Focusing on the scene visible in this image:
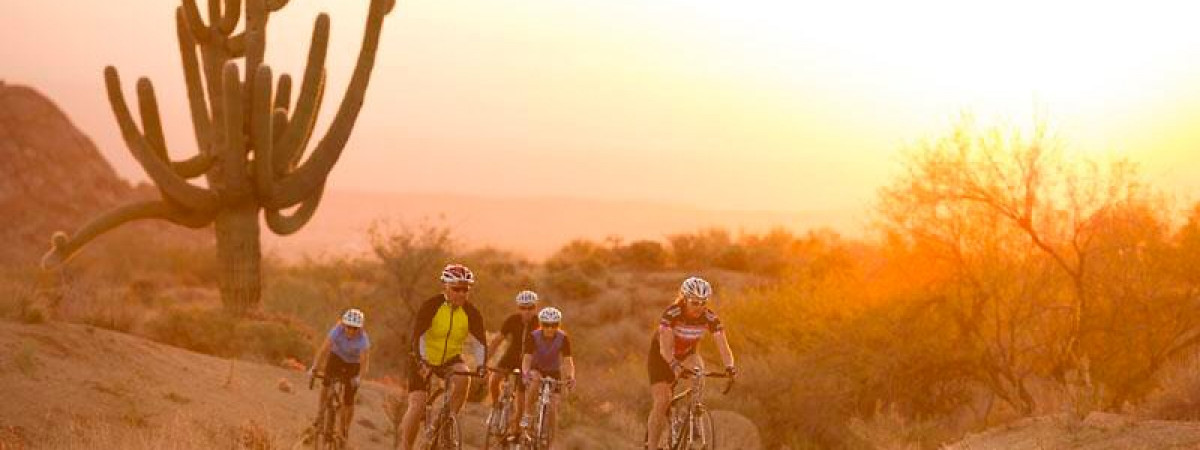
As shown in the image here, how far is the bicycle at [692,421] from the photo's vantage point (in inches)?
543

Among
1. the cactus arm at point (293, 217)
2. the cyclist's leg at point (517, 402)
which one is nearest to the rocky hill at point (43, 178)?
the cactus arm at point (293, 217)

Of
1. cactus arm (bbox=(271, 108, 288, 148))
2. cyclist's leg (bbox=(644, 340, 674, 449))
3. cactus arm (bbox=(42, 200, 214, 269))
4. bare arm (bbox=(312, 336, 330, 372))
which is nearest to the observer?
cyclist's leg (bbox=(644, 340, 674, 449))

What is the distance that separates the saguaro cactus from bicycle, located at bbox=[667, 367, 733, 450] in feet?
45.7

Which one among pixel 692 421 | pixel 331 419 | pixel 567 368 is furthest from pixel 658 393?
pixel 331 419

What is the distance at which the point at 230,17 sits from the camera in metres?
26.8

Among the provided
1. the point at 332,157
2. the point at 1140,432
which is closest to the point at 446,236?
the point at 332,157

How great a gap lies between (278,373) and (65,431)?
24.2 feet

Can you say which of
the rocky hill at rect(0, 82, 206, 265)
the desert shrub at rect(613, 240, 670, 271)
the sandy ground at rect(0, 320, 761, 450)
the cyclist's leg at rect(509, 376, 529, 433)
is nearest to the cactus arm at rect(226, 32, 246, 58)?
the sandy ground at rect(0, 320, 761, 450)

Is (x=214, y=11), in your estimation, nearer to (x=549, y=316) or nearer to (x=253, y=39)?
(x=253, y=39)

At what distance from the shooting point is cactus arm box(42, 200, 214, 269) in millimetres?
26500

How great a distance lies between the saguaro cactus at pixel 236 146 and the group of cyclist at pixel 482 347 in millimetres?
11496

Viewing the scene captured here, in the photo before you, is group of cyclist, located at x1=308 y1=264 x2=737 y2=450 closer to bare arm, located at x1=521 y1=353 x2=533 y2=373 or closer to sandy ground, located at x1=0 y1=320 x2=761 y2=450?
bare arm, located at x1=521 y1=353 x2=533 y2=373

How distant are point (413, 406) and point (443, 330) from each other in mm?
784

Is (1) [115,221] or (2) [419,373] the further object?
(1) [115,221]
